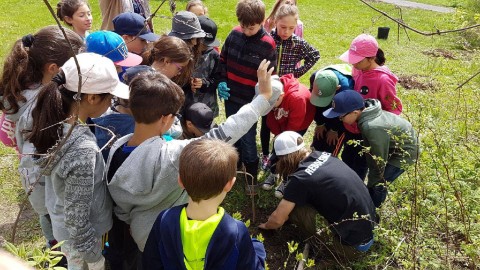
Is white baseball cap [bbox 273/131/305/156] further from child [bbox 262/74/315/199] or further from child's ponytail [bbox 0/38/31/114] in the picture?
child's ponytail [bbox 0/38/31/114]

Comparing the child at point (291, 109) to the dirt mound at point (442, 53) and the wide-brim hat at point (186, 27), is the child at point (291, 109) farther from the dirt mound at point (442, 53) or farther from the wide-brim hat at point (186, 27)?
the dirt mound at point (442, 53)

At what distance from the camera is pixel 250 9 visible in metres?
3.46

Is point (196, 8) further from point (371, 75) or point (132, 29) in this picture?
point (371, 75)

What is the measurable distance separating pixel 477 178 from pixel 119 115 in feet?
9.19

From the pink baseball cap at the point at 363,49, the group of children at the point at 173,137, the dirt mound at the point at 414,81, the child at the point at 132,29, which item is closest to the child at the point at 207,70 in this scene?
the group of children at the point at 173,137

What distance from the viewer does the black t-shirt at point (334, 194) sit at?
2791 mm

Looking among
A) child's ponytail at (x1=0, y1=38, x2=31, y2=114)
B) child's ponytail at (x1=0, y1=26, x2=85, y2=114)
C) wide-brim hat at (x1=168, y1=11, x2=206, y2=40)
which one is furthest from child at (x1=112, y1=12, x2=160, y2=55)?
child's ponytail at (x1=0, y1=38, x2=31, y2=114)

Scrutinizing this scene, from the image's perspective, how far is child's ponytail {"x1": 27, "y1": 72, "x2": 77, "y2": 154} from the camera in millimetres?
1909

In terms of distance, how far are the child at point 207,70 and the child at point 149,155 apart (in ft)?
4.91

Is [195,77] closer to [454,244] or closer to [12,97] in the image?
[12,97]

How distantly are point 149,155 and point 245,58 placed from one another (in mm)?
1993

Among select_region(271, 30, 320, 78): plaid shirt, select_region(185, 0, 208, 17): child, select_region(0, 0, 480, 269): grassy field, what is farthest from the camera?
select_region(185, 0, 208, 17): child

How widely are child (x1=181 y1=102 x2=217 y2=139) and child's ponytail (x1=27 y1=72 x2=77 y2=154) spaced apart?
1011mm

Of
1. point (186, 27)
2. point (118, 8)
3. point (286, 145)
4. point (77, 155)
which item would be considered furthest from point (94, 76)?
point (118, 8)
